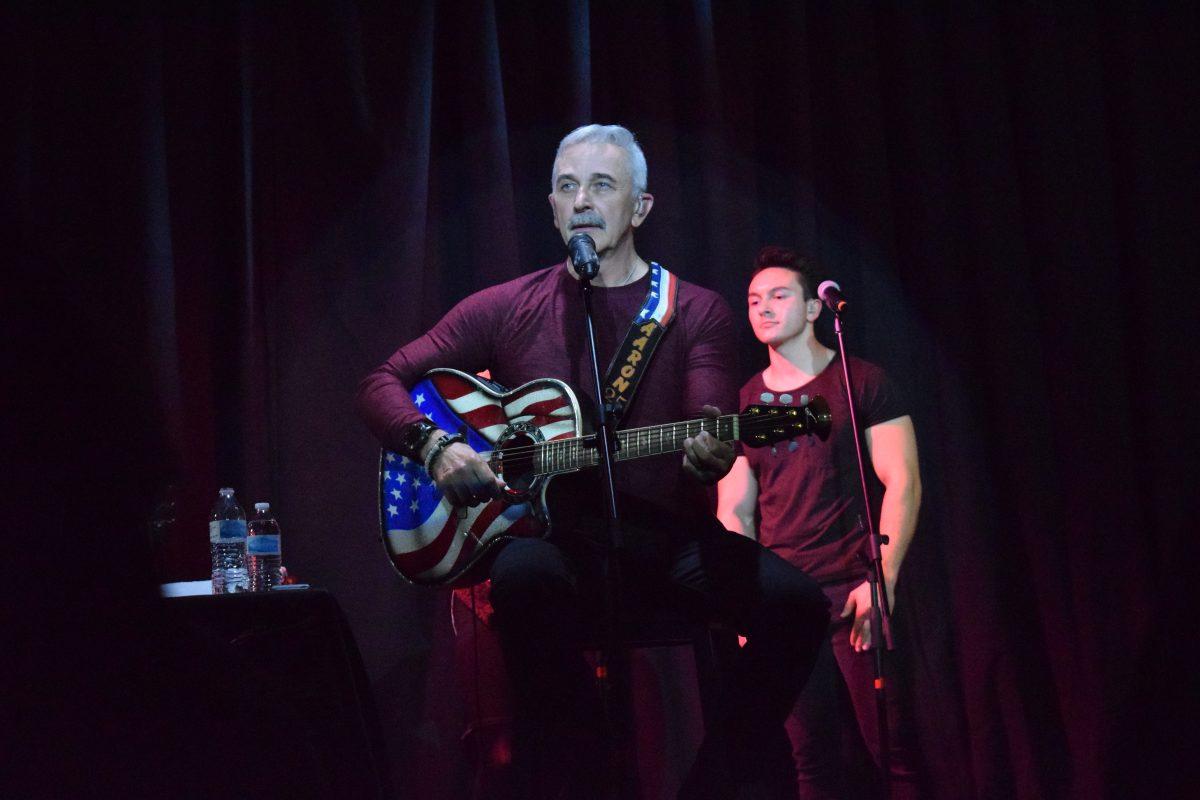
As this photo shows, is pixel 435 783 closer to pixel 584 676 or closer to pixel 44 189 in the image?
pixel 584 676

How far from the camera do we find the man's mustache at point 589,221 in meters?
2.81

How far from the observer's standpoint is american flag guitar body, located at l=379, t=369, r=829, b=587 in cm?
242

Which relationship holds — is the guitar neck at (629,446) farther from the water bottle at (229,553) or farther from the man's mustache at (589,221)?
the water bottle at (229,553)

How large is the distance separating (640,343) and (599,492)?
0.42m

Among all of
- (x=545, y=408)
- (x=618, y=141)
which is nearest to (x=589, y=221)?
(x=618, y=141)

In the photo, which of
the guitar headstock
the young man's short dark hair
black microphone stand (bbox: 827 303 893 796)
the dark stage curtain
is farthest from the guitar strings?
the young man's short dark hair

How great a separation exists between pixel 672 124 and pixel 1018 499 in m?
1.68

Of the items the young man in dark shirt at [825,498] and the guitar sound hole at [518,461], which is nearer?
the guitar sound hole at [518,461]

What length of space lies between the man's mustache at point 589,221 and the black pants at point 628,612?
0.87 m

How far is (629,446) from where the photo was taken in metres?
2.46

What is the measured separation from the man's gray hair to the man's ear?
16 millimetres

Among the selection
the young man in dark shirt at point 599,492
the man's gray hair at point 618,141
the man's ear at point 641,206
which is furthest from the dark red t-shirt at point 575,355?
the man's gray hair at point 618,141

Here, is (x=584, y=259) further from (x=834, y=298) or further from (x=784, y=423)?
(x=834, y=298)

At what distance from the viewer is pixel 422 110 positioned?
127 inches
